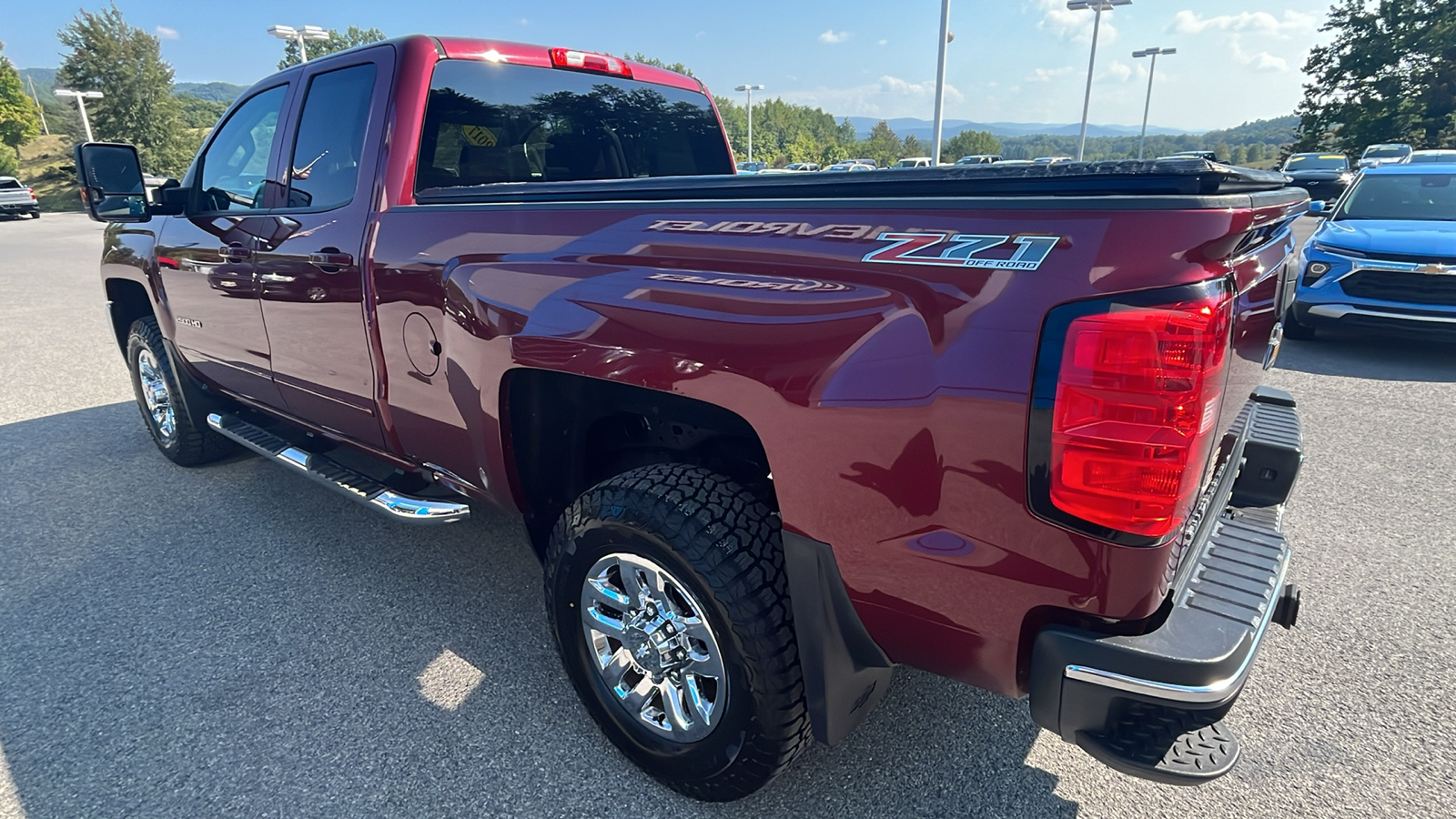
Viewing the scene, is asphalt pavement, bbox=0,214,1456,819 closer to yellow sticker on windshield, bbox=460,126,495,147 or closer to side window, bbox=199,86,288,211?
side window, bbox=199,86,288,211

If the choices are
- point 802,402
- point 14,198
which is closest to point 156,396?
point 802,402

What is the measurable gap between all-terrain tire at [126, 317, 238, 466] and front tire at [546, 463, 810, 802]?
324cm

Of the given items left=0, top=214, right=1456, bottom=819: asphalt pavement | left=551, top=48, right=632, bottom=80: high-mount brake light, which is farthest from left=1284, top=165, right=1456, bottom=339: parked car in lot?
left=551, top=48, right=632, bottom=80: high-mount brake light

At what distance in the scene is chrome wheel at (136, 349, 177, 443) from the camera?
4520 millimetres

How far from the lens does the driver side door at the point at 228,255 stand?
3.38 m

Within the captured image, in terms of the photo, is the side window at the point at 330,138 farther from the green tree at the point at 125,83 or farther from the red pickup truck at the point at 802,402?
the green tree at the point at 125,83

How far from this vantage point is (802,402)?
166cm

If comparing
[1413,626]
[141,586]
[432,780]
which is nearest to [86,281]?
[141,586]

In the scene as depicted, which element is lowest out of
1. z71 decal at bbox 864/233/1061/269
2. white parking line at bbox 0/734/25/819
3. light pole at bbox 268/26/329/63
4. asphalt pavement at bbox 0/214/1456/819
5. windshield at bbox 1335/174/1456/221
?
asphalt pavement at bbox 0/214/1456/819

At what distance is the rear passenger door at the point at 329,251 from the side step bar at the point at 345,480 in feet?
0.53

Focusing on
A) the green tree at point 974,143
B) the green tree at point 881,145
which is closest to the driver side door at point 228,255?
the green tree at point 974,143

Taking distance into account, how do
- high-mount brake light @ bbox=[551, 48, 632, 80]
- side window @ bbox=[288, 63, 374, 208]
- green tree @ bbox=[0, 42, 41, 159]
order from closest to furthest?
side window @ bbox=[288, 63, 374, 208] → high-mount brake light @ bbox=[551, 48, 632, 80] → green tree @ bbox=[0, 42, 41, 159]

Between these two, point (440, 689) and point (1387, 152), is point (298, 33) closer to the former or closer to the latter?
point (440, 689)

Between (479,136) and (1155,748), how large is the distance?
114 inches
